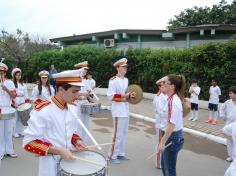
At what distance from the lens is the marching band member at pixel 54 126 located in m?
3.14

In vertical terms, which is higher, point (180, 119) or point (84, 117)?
point (180, 119)

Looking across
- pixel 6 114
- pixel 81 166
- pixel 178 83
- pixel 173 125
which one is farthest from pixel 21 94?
pixel 81 166

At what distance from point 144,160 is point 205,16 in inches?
1211

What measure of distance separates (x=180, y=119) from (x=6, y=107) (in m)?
4.34

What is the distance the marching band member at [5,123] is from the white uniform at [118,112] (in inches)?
93.3

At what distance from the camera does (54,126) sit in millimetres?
3227

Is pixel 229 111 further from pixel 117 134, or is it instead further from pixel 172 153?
pixel 172 153

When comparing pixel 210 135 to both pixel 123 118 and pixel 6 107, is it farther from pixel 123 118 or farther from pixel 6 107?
pixel 6 107

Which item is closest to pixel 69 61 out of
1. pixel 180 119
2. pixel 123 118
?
pixel 123 118

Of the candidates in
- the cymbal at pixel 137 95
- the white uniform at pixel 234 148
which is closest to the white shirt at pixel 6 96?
the cymbal at pixel 137 95

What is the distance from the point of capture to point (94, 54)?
20484 mm

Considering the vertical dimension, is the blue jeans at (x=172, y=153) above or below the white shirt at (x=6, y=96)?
below

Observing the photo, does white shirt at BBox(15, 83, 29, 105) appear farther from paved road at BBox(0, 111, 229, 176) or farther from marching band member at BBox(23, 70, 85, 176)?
marching band member at BBox(23, 70, 85, 176)

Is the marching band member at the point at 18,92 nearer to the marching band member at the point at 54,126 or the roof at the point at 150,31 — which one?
the marching band member at the point at 54,126
